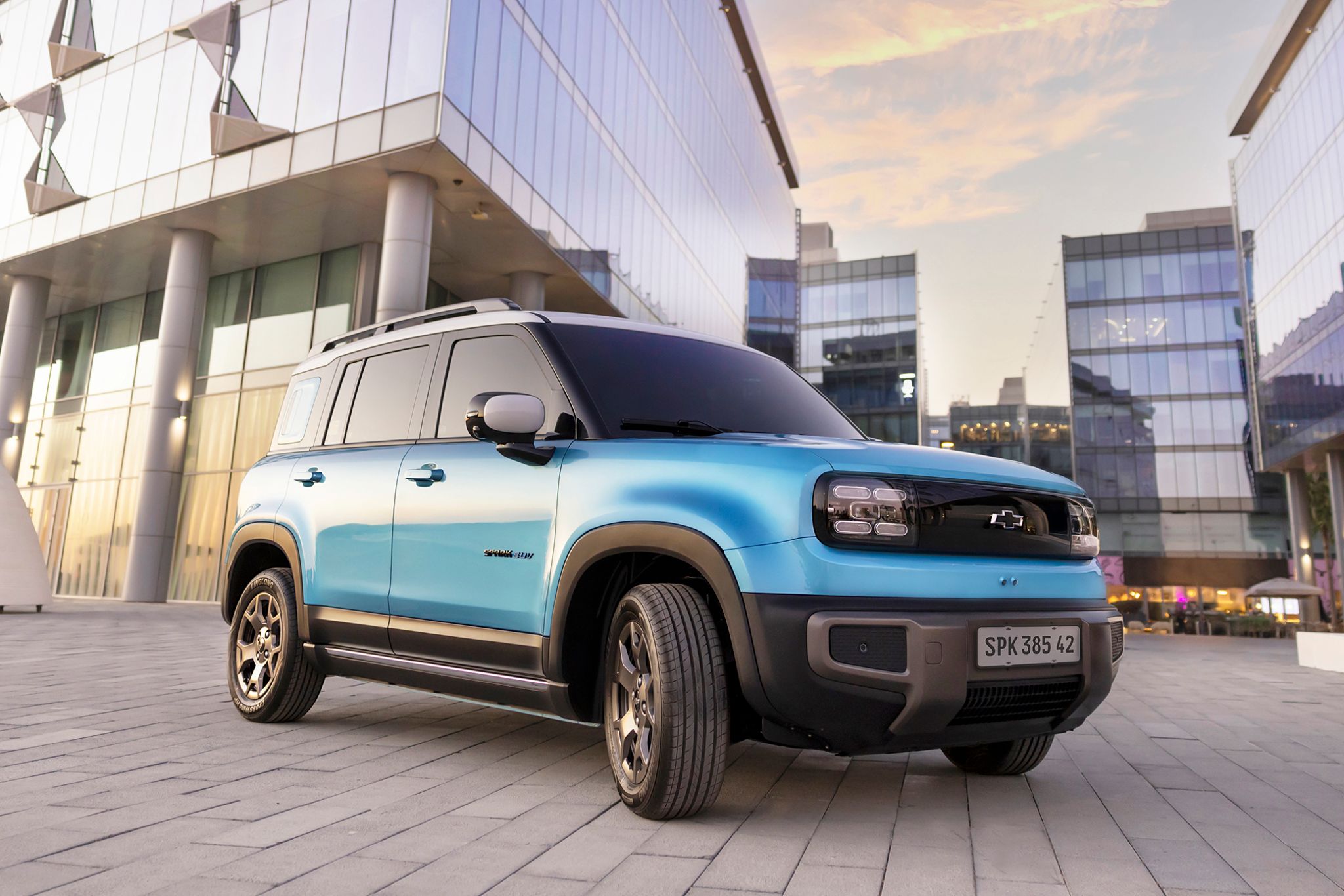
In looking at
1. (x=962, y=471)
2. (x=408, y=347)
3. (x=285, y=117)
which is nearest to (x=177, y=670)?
(x=408, y=347)

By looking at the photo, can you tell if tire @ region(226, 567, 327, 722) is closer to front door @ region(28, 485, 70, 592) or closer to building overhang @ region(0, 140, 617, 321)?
building overhang @ region(0, 140, 617, 321)

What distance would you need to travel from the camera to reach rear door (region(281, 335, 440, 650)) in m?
4.23

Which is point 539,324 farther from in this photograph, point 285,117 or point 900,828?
point 285,117

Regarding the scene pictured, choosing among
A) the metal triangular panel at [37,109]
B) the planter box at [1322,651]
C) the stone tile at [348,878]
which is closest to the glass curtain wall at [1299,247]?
the planter box at [1322,651]

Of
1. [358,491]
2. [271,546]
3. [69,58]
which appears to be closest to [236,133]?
[69,58]

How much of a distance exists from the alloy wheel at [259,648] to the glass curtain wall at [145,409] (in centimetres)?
1636

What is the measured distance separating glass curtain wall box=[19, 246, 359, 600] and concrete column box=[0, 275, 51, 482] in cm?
141

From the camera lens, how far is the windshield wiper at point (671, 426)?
3648 mm

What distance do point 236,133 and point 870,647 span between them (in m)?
19.5

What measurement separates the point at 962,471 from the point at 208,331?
2371 centimetres

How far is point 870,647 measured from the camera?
2748 millimetres

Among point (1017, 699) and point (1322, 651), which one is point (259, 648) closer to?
point (1017, 699)

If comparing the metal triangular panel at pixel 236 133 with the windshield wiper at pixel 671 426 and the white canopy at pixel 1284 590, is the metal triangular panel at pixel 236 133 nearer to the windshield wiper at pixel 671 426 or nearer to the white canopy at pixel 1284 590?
the windshield wiper at pixel 671 426

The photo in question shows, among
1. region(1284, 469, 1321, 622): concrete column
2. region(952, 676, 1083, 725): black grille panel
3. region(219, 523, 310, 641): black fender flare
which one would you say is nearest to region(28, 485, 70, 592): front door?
region(219, 523, 310, 641): black fender flare
